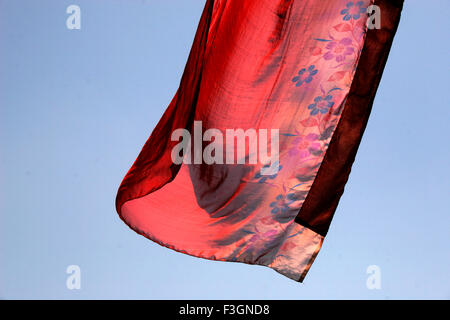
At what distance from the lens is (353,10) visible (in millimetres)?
1577

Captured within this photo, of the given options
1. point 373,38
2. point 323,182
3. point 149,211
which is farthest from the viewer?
point 149,211

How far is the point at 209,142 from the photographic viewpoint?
66.9 inches

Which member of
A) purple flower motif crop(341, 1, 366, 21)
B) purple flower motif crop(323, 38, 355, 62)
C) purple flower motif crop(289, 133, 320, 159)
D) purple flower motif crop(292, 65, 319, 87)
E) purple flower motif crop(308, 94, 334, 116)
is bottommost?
purple flower motif crop(289, 133, 320, 159)

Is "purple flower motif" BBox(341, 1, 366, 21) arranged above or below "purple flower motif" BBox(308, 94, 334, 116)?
above

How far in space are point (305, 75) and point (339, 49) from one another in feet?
0.46

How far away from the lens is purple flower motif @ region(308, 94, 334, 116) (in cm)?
161

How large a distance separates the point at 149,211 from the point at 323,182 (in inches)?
26.2

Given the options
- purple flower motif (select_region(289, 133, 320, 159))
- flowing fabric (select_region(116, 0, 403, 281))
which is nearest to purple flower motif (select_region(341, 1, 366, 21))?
flowing fabric (select_region(116, 0, 403, 281))
